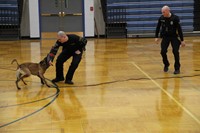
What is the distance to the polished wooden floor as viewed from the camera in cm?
574

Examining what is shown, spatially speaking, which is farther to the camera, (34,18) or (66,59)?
(34,18)

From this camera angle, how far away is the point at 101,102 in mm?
7133

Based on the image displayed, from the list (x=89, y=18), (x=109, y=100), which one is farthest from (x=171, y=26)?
(x=89, y=18)

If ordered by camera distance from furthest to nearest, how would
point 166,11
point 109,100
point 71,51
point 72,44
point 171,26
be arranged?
point 171,26
point 166,11
point 71,51
point 72,44
point 109,100

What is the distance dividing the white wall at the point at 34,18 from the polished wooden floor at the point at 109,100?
7705 millimetres

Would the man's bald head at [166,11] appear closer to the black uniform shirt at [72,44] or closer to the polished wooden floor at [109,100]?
the polished wooden floor at [109,100]

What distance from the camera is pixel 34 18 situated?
19.7 metres

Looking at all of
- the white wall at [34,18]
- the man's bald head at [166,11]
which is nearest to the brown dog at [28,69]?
the man's bald head at [166,11]

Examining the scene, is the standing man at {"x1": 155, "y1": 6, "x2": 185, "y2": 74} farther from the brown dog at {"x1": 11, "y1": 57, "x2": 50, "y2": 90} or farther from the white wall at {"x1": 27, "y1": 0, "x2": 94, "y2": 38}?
the white wall at {"x1": 27, "y1": 0, "x2": 94, "y2": 38}

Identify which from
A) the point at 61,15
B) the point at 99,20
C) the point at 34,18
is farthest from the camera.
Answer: the point at 99,20

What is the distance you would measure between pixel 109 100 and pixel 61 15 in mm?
13338

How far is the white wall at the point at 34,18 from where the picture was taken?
19562 mm

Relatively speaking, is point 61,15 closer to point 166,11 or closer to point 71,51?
point 166,11

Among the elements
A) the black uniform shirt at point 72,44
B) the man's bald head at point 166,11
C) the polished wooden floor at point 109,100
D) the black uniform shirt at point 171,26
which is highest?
the man's bald head at point 166,11
